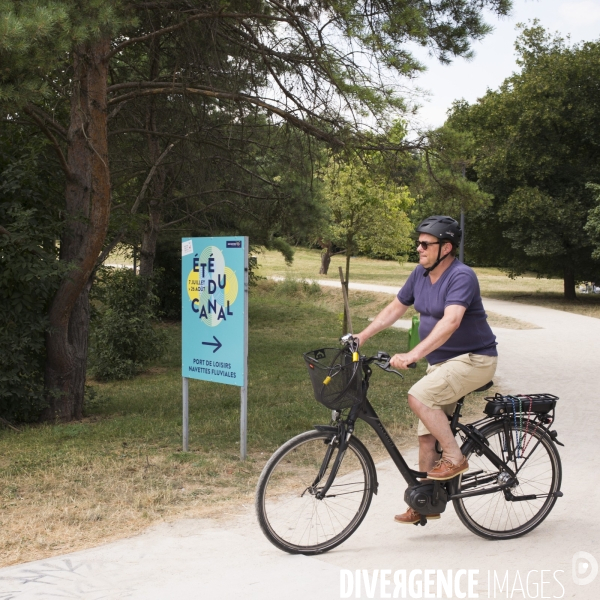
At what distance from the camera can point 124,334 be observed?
554 inches

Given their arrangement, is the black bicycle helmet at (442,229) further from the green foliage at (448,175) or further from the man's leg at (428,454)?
the green foliage at (448,175)

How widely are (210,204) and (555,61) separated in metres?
19.7

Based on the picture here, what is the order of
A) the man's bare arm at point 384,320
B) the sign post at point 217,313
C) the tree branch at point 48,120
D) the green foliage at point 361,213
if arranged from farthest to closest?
1. the green foliage at point 361,213
2. the tree branch at point 48,120
3. the sign post at point 217,313
4. the man's bare arm at point 384,320

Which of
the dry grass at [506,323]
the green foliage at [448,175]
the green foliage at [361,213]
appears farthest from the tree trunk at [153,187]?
the dry grass at [506,323]

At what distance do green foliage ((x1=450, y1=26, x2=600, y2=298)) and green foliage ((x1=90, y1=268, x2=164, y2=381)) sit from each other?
52.2 ft

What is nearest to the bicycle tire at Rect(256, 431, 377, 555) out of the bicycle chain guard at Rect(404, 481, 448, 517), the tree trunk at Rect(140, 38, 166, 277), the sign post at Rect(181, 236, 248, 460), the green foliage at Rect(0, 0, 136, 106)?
the bicycle chain guard at Rect(404, 481, 448, 517)

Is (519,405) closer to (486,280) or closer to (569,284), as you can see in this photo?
(569,284)

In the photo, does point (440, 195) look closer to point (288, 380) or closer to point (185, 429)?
point (288, 380)

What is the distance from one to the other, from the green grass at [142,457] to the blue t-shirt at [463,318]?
1.82 meters

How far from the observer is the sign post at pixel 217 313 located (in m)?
6.16

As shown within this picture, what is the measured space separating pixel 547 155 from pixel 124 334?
793 inches

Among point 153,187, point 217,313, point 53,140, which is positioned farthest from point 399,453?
point 153,187

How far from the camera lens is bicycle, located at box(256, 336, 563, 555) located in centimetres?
412

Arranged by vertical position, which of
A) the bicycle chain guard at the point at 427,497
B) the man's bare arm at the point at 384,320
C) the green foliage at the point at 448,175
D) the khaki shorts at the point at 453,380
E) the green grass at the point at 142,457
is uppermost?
the green foliage at the point at 448,175
